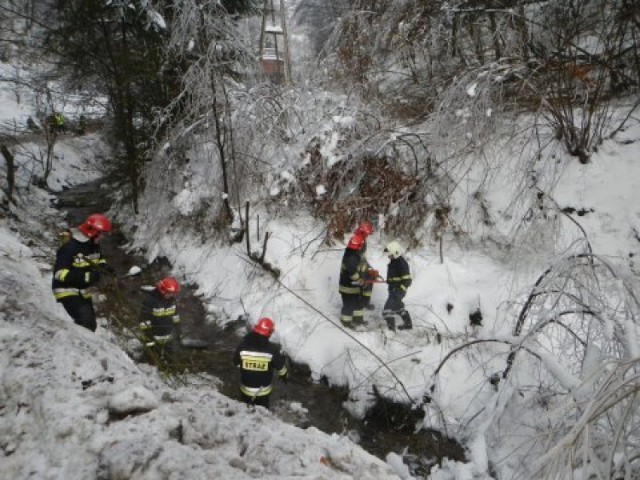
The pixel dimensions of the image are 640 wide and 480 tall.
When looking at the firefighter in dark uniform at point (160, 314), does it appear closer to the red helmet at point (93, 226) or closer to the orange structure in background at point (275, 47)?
the red helmet at point (93, 226)

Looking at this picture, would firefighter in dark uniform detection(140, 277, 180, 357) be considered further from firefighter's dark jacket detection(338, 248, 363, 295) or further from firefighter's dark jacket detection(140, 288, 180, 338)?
firefighter's dark jacket detection(338, 248, 363, 295)

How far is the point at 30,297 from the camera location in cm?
445

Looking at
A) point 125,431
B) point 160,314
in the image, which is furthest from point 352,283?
point 125,431

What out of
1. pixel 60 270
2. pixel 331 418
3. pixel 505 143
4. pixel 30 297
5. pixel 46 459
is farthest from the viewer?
pixel 505 143

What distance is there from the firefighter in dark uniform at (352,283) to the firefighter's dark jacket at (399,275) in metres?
0.46

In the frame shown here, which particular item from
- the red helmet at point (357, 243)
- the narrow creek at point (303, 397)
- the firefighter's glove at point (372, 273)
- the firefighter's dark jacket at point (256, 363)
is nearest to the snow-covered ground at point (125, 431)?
the narrow creek at point (303, 397)

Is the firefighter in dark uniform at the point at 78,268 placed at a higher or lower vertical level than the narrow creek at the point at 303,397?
higher

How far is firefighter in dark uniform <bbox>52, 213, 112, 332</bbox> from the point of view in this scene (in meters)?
4.89

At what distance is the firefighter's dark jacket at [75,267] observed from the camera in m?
4.88

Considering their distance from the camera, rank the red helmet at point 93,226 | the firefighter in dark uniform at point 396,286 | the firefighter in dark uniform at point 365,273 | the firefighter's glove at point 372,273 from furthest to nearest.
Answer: the firefighter's glove at point 372,273 → the firefighter in dark uniform at point 365,273 → the firefighter in dark uniform at point 396,286 → the red helmet at point 93,226

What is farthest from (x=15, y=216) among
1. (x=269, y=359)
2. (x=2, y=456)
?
(x=2, y=456)

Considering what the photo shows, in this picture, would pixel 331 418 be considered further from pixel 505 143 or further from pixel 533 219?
pixel 505 143

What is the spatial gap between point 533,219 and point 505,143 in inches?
63.6

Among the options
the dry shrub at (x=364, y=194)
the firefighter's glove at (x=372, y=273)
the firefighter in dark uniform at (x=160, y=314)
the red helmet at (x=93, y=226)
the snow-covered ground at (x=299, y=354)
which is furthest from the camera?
the dry shrub at (x=364, y=194)
